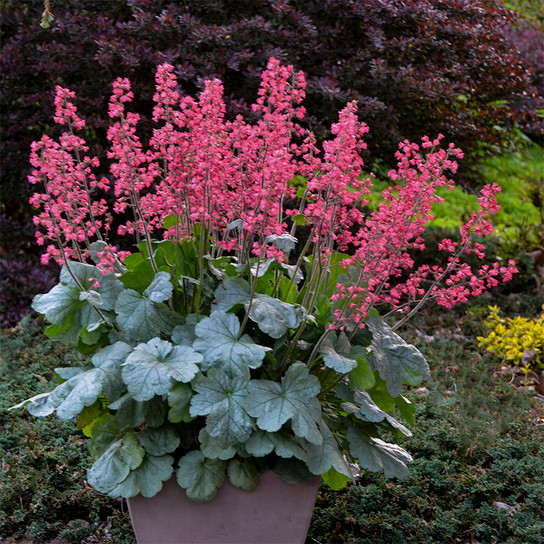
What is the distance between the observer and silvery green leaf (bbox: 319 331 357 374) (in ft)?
7.33

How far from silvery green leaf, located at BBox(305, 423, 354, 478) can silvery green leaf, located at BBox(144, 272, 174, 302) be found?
2.30 ft

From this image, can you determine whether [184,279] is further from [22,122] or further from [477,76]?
[477,76]

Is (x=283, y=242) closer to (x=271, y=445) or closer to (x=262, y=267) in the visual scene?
(x=262, y=267)

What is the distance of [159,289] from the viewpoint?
2.35 meters

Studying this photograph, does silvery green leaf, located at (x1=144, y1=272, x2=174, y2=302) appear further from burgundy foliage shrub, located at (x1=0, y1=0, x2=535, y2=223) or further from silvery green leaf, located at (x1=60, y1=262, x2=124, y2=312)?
burgundy foliage shrub, located at (x1=0, y1=0, x2=535, y2=223)

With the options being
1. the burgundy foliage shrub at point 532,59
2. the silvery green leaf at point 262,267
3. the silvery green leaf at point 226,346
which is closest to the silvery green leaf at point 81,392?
the silvery green leaf at point 226,346

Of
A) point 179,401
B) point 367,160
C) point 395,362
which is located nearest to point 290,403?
point 179,401

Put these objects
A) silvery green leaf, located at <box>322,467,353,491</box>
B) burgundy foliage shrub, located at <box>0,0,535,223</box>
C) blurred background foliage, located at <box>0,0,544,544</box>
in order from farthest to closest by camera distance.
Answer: burgundy foliage shrub, located at <box>0,0,535,223</box> → blurred background foliage, located at <box>0,0,544,544</box> → silvery green leaf, located at <box>322,467,353,491</box>

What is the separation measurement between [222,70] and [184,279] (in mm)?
2847

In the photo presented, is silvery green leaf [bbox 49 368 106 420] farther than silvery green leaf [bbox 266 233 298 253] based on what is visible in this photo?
No

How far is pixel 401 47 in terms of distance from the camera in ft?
17.4

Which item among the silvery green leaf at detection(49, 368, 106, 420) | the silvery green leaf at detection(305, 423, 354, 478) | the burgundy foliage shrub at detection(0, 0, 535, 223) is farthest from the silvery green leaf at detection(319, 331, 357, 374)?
the burgundy foliage shrub at detection(0, 0, 535, 223)

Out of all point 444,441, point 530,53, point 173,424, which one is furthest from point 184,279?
point 530,53

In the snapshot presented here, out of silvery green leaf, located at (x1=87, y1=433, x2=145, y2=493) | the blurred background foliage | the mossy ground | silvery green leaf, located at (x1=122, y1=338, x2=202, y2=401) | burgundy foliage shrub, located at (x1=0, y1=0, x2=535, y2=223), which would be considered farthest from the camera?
burgundy foliage shrub, located at (x1=0, y1=0, x2=535, y2=223)
